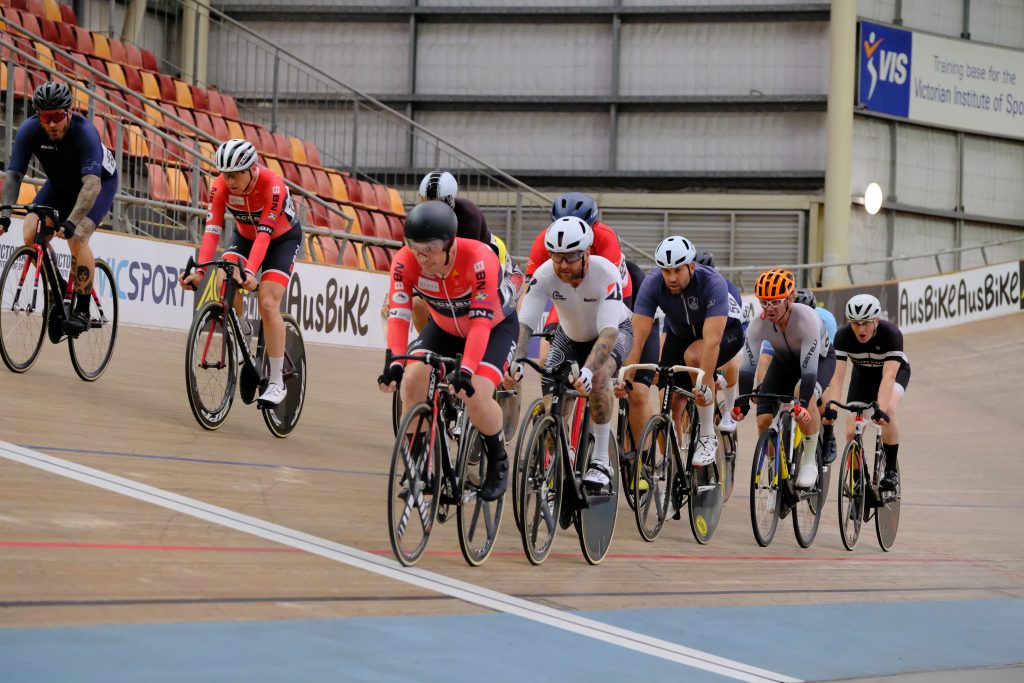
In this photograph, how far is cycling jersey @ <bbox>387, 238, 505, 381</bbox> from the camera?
5066 mm

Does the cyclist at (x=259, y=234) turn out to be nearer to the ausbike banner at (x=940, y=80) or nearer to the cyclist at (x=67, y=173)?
the cyclist at (x=67, y=173)

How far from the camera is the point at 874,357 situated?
8508mm

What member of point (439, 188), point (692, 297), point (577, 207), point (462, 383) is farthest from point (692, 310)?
point (462, 383)

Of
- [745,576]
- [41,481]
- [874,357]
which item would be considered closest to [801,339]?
[874,357]

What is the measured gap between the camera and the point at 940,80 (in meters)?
22.2

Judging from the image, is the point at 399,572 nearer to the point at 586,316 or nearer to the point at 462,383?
the point at 462,383

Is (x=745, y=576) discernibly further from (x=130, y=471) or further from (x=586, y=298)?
(x=130, y=471)

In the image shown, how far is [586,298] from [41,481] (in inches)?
97.2

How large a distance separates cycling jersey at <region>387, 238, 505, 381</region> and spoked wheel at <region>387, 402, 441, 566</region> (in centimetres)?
37

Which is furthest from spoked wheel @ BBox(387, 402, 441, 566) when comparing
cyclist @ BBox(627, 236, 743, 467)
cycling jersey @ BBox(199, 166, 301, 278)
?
cyclist @ BBox(627, 236, 743, 467)

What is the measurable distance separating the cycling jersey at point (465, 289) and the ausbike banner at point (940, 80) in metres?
17.2

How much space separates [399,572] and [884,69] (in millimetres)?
18561

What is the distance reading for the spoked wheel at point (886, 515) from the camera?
322 inches

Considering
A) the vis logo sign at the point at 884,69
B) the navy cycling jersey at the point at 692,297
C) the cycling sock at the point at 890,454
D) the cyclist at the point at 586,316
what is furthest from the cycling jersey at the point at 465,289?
the vis logo sign at the point at 884,69
